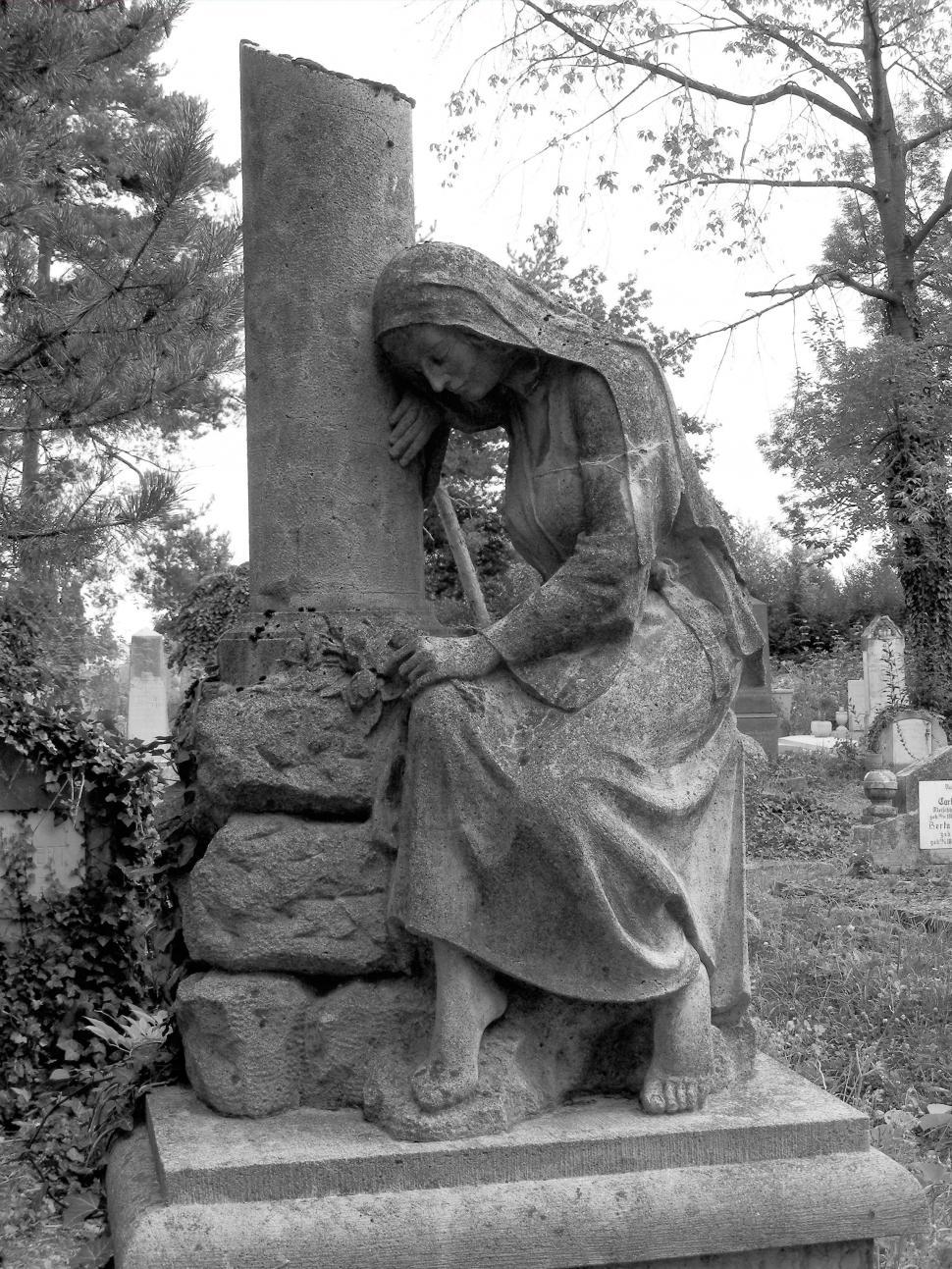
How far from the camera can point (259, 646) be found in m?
3.00

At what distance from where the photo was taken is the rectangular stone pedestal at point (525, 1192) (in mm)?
2387

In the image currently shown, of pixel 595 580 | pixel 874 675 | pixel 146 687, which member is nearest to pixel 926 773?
pixel 146 687

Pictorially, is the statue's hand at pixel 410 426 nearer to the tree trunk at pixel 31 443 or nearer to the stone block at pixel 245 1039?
the stone block at pixel 245 1039

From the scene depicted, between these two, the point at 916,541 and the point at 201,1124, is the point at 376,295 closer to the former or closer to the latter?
the point at 201,1124

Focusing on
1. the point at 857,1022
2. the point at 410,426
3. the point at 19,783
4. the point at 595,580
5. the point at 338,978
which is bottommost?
the point at 857,1022

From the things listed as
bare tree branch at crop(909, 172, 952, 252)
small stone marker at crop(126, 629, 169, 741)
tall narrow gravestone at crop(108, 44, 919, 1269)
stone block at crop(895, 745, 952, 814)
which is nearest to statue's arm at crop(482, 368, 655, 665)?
tall narrow gravestone at crop(108, 44, 919, 1269)

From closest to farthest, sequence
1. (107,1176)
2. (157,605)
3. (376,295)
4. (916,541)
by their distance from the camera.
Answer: (107,1176) → (376,295) → (916,541) → (157,605)

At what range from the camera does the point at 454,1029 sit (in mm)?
2619

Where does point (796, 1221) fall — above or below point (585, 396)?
below

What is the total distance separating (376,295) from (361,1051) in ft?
5.25

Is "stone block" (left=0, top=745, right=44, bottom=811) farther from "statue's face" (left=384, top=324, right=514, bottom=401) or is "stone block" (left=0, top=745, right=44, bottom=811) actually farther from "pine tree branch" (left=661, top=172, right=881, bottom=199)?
"pine tree branch" (left=661, top=172, right=881, bottom=199)

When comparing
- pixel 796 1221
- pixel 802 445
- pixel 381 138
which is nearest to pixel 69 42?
pixel 381 138

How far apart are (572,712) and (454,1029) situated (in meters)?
0.66

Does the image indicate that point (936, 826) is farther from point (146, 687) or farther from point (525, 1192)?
point (146, 687)
